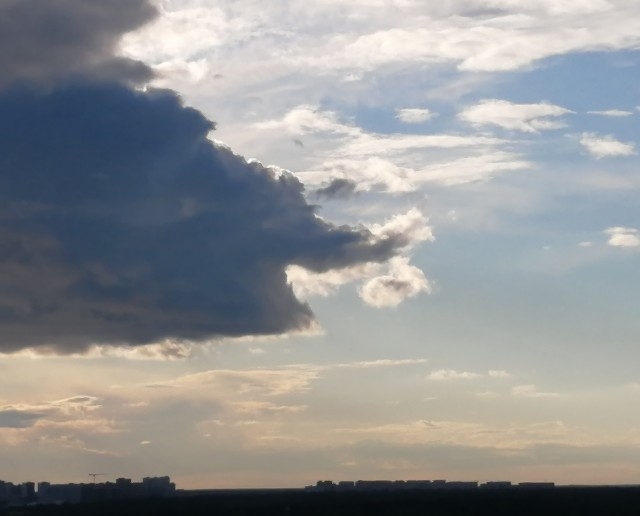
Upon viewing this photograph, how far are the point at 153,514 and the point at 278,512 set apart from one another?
18.8 meters

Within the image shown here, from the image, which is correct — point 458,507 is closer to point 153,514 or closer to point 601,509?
point 601,509

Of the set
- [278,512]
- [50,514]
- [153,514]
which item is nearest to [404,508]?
[278,512]

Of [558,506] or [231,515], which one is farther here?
[558,506]

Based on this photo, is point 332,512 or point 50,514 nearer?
point 332,512

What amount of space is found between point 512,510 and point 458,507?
9.49 metres

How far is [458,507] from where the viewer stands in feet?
641

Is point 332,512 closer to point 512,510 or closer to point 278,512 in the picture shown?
point 278,512

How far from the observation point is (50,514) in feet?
656

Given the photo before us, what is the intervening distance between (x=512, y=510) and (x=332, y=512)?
27.5 metres

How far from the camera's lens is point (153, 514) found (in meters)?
189

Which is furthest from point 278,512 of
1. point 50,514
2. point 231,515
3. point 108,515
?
point 50,514

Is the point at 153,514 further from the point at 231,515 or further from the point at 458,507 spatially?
the point at 458,507

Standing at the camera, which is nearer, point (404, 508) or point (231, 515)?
point (231, 515)

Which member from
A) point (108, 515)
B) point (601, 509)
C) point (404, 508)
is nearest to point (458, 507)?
point (404, 508)
